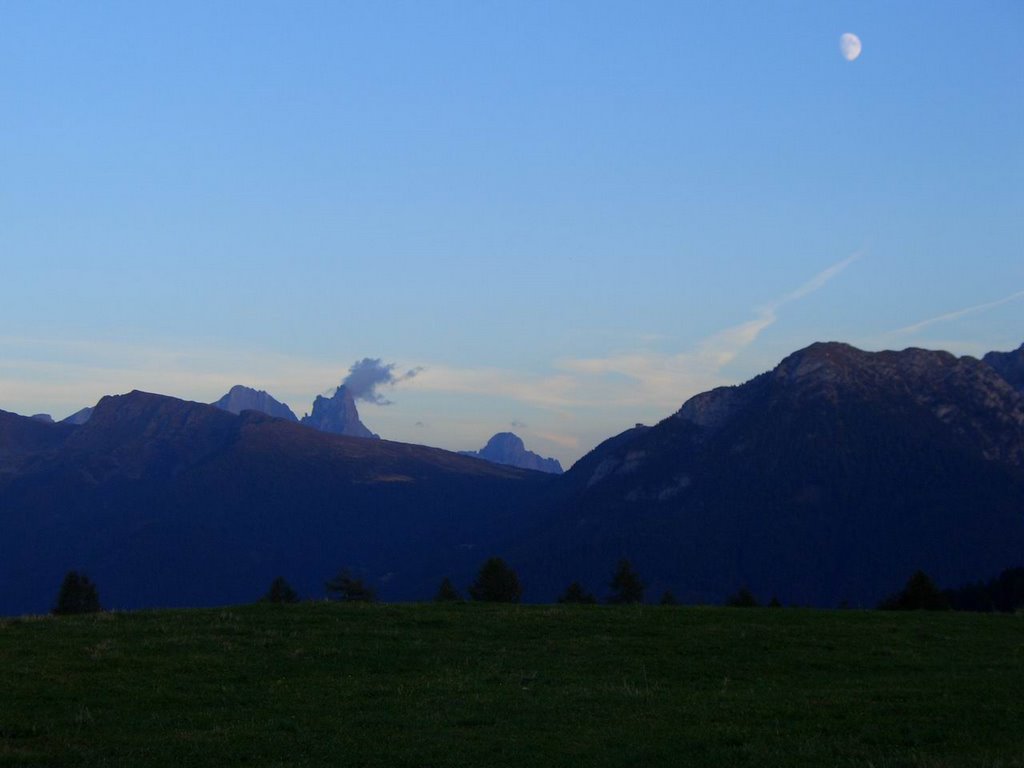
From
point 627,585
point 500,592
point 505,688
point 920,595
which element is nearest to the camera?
point 505,688

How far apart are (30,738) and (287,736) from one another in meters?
5.29

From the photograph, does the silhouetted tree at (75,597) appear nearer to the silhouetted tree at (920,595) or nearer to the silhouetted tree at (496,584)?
the silhouetted tree at (496,584)

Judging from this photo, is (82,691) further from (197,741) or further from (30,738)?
(197,741)

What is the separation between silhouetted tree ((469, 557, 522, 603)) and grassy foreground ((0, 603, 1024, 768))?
27129mm

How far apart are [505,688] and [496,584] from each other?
43012mm

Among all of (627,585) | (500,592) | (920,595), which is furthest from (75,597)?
(920,595)

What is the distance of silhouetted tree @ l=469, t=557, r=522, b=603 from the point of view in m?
71.1

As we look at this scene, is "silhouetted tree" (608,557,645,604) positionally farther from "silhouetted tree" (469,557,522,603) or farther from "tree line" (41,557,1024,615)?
"silhouetted tree" (469,557,522,603)

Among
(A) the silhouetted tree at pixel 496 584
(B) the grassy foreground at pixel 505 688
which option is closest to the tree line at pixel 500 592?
(A) the silhouetted tree at pixel 496 584

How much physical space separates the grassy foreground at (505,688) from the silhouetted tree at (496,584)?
2713 centimetres

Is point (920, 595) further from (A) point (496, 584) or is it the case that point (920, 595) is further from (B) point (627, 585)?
(A) point (496, 584)

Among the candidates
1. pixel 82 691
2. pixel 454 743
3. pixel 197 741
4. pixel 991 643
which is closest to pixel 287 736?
pixel 197 741

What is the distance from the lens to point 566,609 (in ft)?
147

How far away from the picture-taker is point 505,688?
94.3 feet
